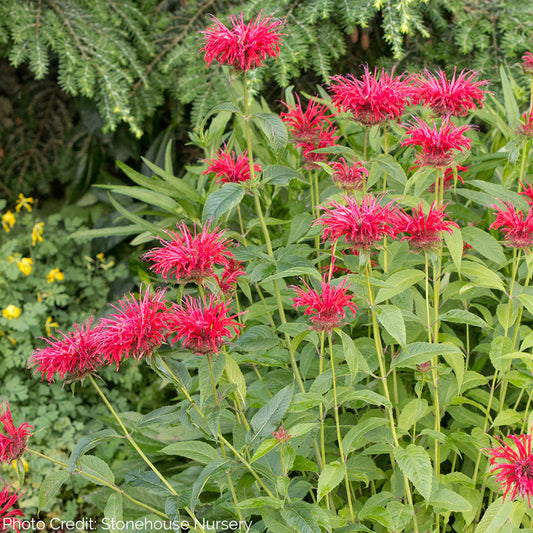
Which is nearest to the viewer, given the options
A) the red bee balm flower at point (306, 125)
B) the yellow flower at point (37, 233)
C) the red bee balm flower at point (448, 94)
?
the red bee balm flower at point (448, 94)

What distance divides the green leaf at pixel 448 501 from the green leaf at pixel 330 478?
141mm

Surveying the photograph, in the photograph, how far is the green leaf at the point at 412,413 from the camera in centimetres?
92

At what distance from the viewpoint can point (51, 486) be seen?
867mm

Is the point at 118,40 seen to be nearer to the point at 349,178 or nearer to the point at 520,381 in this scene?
the point at 349,178

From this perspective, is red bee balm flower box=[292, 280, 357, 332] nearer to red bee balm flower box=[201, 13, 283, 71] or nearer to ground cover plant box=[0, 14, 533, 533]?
ground cover plant box=[0, 14, 533, 533]

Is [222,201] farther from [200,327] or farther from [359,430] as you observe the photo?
[359,430]

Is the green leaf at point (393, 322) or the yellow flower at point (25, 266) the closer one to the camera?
the green leaf at point (393, 322)

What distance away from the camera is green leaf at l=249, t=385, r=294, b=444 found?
0.87m

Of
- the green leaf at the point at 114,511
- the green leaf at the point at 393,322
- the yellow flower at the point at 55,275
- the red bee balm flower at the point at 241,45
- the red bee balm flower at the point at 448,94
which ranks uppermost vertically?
the red bee balm flower at the point at 241,45

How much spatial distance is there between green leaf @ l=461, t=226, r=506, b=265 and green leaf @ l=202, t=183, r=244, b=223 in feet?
1.33

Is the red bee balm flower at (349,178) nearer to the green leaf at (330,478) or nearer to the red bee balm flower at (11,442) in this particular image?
the green leaf at (330,478)

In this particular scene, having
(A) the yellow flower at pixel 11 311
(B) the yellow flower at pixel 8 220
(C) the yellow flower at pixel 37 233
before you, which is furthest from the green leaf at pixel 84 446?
(B) the yellow flower at pixel 8 220

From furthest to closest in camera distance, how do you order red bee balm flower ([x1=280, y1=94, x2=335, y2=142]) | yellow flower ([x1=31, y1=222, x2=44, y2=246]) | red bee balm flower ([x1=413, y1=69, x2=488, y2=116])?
yellow flower ([x1=31, y1=222, x2=44, y2=246]), red bee balm flower ([x1=280, y1=94, x2=335, y2=142]), red bee balm flower ([x1=413, y1=69, x2=488, y2=116])

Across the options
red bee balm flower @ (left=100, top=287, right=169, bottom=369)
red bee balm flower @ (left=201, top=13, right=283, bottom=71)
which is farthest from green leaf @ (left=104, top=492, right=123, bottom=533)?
red bee balm flower @ (left=201, top=13, right=283, bottom=71)
